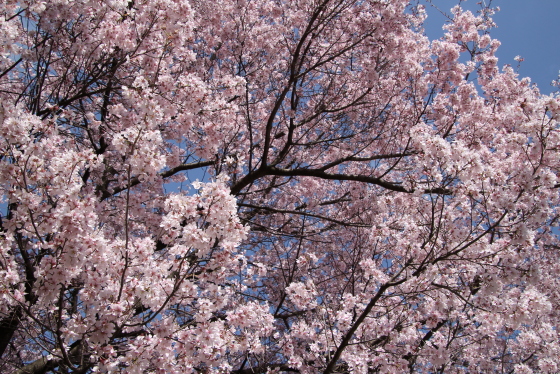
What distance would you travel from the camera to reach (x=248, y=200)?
330 inches

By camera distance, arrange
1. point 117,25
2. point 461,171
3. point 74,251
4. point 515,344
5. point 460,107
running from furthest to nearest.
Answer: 1. point 460,107
2. point 515,344
3. point 117,25
4. point 461,171
5. point 74,251

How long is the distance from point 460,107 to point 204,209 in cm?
680

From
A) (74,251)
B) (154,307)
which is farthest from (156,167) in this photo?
(154,307)

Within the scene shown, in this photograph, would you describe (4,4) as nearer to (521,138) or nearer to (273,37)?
(521,138)

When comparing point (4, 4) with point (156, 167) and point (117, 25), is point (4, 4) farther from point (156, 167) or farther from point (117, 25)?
point (156, 167)

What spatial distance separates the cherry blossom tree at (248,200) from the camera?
3174 millimetres

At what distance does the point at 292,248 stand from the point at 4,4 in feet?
22.4

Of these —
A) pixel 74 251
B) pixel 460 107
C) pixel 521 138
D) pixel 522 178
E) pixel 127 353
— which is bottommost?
pixel 127 353

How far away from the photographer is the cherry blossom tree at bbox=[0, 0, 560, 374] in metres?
3.17

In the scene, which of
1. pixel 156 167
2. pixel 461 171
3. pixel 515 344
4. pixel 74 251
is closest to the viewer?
pixel 74 251

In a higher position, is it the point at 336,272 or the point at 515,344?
the point at 336,272

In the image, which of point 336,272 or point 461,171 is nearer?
point 461,171

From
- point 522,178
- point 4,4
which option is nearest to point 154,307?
point 4,4

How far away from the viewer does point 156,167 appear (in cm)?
329
